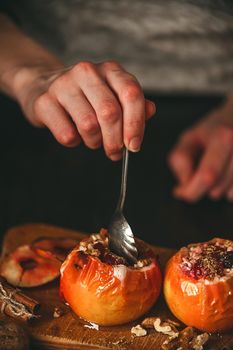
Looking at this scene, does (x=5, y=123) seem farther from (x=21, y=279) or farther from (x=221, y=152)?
(x=21, y=279)

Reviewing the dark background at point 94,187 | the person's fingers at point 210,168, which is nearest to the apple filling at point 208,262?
the dark background at point 94,187

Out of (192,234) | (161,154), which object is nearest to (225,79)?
(161,154)

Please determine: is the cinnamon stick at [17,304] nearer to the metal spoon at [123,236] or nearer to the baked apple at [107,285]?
the baked apple at [107,285]

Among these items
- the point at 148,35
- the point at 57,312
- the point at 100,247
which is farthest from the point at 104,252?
the point at 148,35

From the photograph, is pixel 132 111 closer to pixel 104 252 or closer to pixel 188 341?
pixel 104 252

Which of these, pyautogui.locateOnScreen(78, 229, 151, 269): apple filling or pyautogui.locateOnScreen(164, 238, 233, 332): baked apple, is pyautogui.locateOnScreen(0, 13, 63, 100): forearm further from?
pyautogui.locateOnScreen(164, 238, 233, 332): baked apple

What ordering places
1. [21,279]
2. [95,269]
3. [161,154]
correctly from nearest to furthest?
1. [95,269]
2. [21,279]
3. [161,154]

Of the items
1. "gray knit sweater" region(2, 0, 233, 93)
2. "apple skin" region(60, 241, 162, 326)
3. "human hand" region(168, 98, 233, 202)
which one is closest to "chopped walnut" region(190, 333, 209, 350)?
"apple skin" region(60, 241, 162, 326)
